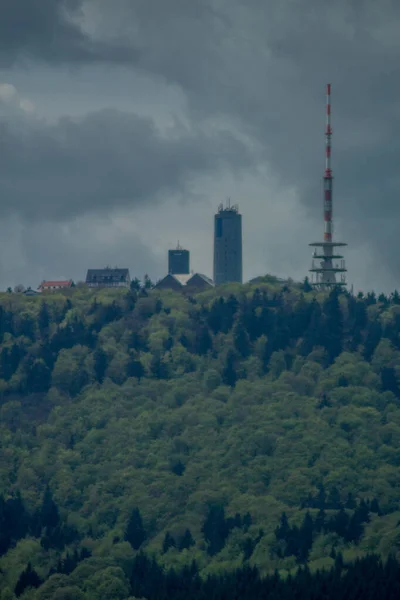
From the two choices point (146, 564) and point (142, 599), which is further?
point (146, 564)

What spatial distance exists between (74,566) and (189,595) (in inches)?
869

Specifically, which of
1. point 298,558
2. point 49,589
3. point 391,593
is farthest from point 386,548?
point 49,589

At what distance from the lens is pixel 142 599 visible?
18088cm

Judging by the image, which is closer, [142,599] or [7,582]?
[142,599]

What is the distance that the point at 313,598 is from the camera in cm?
17212

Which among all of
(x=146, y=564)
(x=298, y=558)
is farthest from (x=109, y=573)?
(x=298, y=558)

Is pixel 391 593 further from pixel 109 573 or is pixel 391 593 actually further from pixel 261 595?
pixel 109 573

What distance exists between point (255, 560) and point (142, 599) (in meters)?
22.2

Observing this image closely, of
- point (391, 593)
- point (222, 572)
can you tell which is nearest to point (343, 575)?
point (391, 593)

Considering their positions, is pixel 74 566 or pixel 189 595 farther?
pixel 74 566

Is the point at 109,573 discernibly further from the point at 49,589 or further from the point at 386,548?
the point at 386,548

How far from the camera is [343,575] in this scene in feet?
593

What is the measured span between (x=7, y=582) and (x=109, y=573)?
13265mm

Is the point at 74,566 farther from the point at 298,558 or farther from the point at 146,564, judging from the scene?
the point at 298,558
